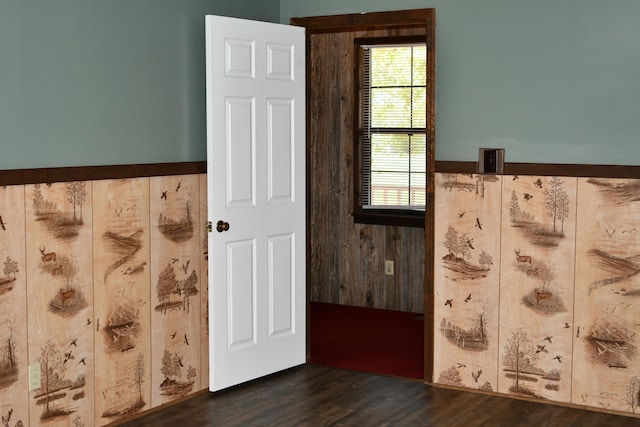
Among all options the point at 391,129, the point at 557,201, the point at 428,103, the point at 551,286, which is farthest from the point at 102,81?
the point at 391,129

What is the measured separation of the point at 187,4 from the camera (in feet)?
15.6

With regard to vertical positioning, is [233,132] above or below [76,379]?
above

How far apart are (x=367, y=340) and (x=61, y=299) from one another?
2.64 meters

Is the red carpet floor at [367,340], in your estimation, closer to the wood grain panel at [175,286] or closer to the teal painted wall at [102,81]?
the wood grain panel at [175,286]

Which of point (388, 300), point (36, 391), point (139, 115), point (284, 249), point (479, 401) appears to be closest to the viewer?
point (36, 391)

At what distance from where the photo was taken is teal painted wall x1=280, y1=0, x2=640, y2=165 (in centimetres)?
450

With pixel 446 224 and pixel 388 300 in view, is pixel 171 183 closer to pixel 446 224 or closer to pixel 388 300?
pixel 446 224

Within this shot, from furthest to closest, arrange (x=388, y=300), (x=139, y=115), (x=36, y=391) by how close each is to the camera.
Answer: (x=388, y=300) < (x=139, y=115) < (x=36, y=391)

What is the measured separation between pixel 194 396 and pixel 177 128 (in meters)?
1.48

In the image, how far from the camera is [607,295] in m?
4.58

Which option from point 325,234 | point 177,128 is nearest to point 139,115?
point 177,128

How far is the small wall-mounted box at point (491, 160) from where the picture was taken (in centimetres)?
482

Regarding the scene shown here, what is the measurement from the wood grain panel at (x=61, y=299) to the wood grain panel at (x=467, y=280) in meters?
1.97

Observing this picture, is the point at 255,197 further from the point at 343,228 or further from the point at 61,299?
the point at 343,228
